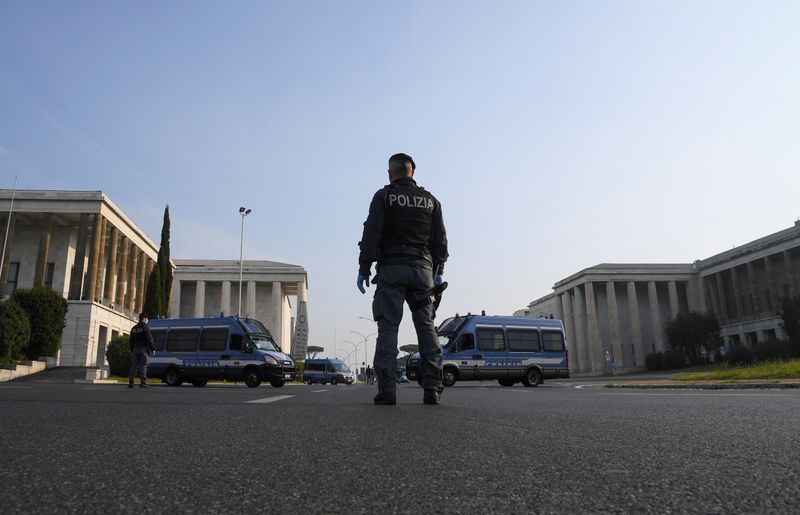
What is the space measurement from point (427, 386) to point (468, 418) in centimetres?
177

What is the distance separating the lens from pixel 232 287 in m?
79.6

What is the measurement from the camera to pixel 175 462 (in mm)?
1782

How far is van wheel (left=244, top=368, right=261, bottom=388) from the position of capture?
20406 mm

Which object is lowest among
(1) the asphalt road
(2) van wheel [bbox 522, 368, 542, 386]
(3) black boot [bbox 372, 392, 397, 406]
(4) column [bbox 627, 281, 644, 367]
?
(1) the asphalt road

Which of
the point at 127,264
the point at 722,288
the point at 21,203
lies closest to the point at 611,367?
the point at 722,288

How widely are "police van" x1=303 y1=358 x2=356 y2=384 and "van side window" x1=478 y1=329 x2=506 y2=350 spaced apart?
2421 cm

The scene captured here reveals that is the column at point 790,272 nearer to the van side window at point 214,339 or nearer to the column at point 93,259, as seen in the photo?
the van side window at point 214,339

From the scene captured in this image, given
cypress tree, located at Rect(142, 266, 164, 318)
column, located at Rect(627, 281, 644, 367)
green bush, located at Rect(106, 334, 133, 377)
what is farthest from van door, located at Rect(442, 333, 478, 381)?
column, located at Rect(627, 281, 644, 367)

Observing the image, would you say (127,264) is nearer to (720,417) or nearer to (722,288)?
(720,417)

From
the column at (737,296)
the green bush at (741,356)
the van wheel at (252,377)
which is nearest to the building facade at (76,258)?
the van wheel at (252,377)

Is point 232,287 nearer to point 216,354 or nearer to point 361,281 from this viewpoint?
point 216,354

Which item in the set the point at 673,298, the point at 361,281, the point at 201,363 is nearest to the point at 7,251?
the point at 201,363

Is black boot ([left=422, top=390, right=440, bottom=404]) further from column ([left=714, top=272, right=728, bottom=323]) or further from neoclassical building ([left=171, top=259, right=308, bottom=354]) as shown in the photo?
column ([left=714, top=272, right=728, bottom=323])

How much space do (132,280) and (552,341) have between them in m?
43.9
